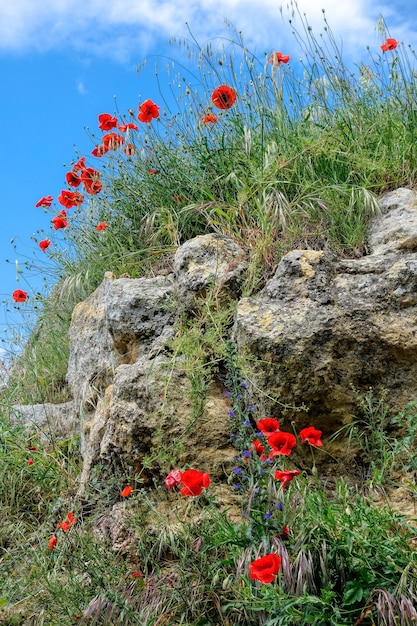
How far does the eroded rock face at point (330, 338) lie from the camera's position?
10.4 ft

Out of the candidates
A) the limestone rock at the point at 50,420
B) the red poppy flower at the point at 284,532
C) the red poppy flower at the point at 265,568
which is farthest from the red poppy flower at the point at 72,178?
the red poppy flower at the point at 265,568

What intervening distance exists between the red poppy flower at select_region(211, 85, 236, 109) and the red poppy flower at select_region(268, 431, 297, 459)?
9.64 feet

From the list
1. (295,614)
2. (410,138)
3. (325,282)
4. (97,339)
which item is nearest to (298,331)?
(325,282)

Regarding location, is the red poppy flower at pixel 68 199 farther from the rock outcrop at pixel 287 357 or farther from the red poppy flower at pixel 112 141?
the rock outcrop at pixel 287 357

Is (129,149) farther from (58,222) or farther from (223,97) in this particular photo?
(223,97)

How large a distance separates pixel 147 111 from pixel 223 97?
2.02 ft

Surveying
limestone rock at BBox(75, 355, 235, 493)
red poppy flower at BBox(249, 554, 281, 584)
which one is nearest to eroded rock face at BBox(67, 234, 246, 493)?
limestone rock at BBox(75, 355, 235, 493)

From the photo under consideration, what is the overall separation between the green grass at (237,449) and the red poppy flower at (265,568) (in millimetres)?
100

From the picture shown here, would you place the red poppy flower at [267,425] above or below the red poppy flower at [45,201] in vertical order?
below

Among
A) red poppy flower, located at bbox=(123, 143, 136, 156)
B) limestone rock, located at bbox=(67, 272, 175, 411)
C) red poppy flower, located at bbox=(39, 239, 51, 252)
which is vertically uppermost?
red poppy flower, located at bbox=(123, 143, 136, 156)

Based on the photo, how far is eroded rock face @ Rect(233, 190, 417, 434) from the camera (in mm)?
3182

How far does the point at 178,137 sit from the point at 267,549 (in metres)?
3.75

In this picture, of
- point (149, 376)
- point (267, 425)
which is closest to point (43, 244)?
point (149, 376)

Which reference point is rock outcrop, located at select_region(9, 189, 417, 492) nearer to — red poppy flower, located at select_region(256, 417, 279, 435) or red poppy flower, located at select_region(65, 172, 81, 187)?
red poppy flower, located at select_region(256, 417, 279, 435)
